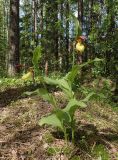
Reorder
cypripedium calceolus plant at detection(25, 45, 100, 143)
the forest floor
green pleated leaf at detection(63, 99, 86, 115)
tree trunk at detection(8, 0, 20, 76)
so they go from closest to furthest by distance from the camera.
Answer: green pleated leaf at detection(63, 99, 86, 115), cypripedium calceolus plant at detection(25, 45, 100, 143), the forest floor, tree trunk at detection(8, 0, 20, 76)

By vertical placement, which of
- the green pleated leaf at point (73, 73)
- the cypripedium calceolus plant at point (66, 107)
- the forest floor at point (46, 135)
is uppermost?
the green pleated leaf at point (73, 73)

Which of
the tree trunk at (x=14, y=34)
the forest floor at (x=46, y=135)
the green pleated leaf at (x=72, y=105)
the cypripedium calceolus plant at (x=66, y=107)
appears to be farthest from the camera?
the tree trunk at (x=14, y=34)

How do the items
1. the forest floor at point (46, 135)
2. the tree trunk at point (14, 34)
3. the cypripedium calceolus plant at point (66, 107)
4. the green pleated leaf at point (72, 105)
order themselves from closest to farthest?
the green pleated leaf at point (72, 105) < the cypripedium calceolus plant at point (66, 107) < the forest floor at point (46, 135) < the tree trunk at point (14, 34)

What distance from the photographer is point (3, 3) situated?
52.7 metres

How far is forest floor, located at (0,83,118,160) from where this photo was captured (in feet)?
14.8

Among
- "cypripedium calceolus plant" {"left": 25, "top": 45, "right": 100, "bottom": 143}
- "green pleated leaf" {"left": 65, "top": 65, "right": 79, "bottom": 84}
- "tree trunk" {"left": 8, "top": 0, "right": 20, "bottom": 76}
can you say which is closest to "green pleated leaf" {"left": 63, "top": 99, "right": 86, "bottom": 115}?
"cypripedium calceolus plant" {"left": 25, "top": 45, "right": 100, "bottom": 143}

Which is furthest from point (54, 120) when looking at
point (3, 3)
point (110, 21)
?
point (3, 3)

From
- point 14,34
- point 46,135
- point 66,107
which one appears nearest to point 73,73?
point 66,107

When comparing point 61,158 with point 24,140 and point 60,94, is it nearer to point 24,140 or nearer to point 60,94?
point 24,140

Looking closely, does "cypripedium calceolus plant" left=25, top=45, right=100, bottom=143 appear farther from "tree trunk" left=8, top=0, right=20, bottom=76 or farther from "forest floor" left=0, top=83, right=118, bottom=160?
"tree trunk" left=8, top=0, right=20, bottom=76

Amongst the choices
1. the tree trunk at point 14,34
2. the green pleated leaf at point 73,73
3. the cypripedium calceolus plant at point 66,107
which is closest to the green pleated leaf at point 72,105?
the cypripedium calceolus plant at point 66,107

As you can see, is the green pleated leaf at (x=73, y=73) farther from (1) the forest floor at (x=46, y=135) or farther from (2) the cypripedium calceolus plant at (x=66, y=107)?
(1) the forest floor at (x=46, y=135)

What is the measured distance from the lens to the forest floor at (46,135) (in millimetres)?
4512

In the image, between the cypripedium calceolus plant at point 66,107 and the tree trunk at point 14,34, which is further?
the tree trunk at point 14,34
